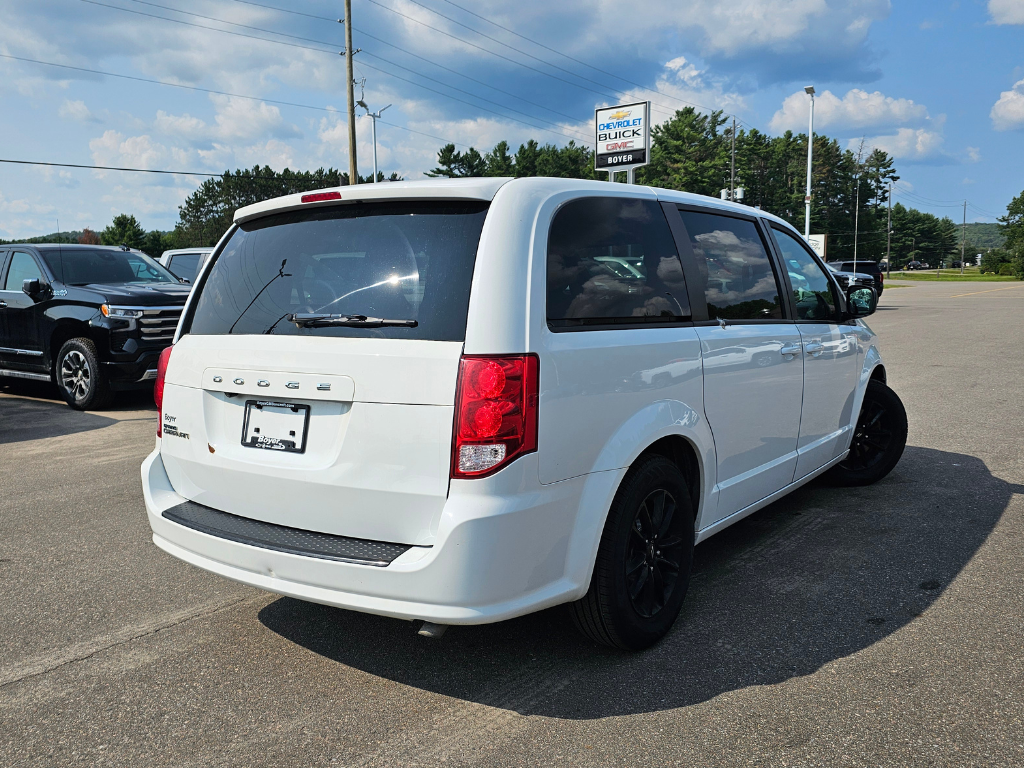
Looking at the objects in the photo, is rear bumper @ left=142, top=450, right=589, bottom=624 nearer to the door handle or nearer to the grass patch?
the door handle

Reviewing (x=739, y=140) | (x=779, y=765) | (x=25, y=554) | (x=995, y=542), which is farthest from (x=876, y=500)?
(x=739, y=140)

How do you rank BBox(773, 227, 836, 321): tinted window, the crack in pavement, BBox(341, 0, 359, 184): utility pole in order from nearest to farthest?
the crack in pavement → BBox(773, 227, 836, 321): tinted window → BBox(341, 0, 359, 184): utility pole

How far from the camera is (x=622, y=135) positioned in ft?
72.6

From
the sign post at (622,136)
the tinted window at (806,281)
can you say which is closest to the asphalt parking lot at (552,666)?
the tinted window at (806,281)

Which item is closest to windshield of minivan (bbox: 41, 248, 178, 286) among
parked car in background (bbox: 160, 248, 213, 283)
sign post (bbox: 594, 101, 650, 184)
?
parked car in background (bbox: 160, 248, 213, 283)

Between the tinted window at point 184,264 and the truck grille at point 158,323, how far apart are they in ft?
23.3

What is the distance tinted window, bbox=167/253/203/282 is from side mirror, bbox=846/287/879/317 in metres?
13.9

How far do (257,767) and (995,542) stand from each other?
13.1 ft

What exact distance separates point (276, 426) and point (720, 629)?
199 centimetres

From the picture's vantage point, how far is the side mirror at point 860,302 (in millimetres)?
5305

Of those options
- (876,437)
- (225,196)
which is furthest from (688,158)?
(876,437)

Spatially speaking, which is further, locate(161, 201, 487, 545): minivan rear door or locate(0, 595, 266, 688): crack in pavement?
locate(0, 595, 266, 688): crack in pavement

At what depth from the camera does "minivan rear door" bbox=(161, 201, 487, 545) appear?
8.90 feet

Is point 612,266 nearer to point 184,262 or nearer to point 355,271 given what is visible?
point 355,271
